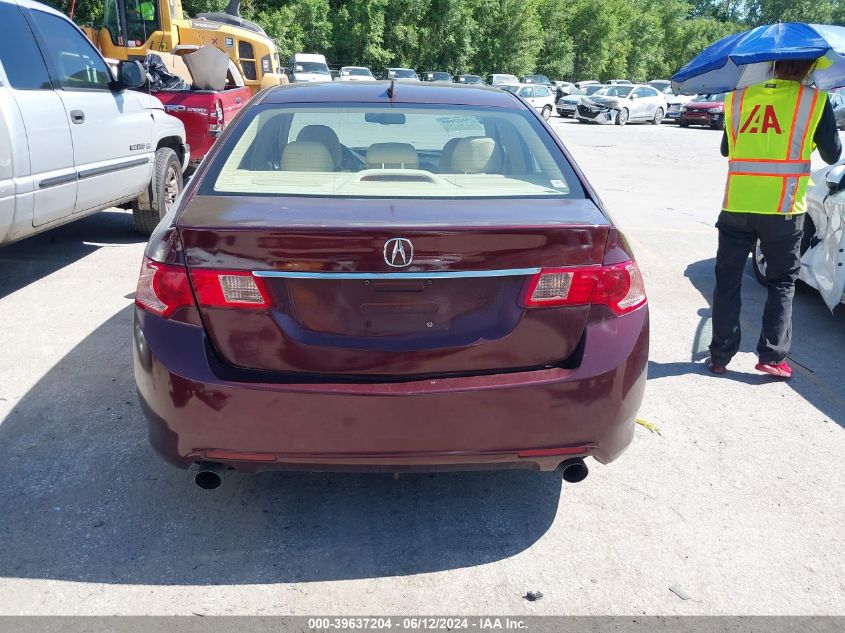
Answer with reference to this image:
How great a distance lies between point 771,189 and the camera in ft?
14.3

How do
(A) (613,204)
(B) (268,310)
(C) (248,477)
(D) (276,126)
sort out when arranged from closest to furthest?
(B) (268,310)
(C) (248,477)
(D) (276,126)
(A) (613,204)

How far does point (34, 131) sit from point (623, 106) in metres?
27.9

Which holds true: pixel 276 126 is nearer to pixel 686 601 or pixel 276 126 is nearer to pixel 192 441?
pixel 192 441

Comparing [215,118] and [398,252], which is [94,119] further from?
[398,252]

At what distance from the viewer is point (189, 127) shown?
9805 millimetres

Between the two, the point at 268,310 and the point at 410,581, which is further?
the point at 410,581

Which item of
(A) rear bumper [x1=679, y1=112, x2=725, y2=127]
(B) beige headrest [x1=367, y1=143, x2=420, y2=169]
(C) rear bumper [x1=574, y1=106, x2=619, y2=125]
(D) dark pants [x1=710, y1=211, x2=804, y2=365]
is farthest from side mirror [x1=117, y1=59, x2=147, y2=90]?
(A) rear bumper [x1=679, y1=112, x2=725, y2=127]

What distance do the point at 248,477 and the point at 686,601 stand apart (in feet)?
6.09

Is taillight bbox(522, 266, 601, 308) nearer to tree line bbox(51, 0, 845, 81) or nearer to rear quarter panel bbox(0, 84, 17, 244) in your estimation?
rear quarter panel bbox(0, 84, 17, 244)

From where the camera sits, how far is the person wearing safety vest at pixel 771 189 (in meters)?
4.28

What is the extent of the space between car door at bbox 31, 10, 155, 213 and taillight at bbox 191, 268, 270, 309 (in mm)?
3813

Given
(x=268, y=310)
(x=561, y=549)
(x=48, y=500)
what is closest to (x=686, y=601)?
(x=561, y=549)

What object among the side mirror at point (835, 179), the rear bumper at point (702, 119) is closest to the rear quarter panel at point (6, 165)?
the side mirror at point (835, 179)

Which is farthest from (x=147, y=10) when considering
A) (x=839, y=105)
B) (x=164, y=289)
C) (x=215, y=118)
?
(x=839, y=105)
